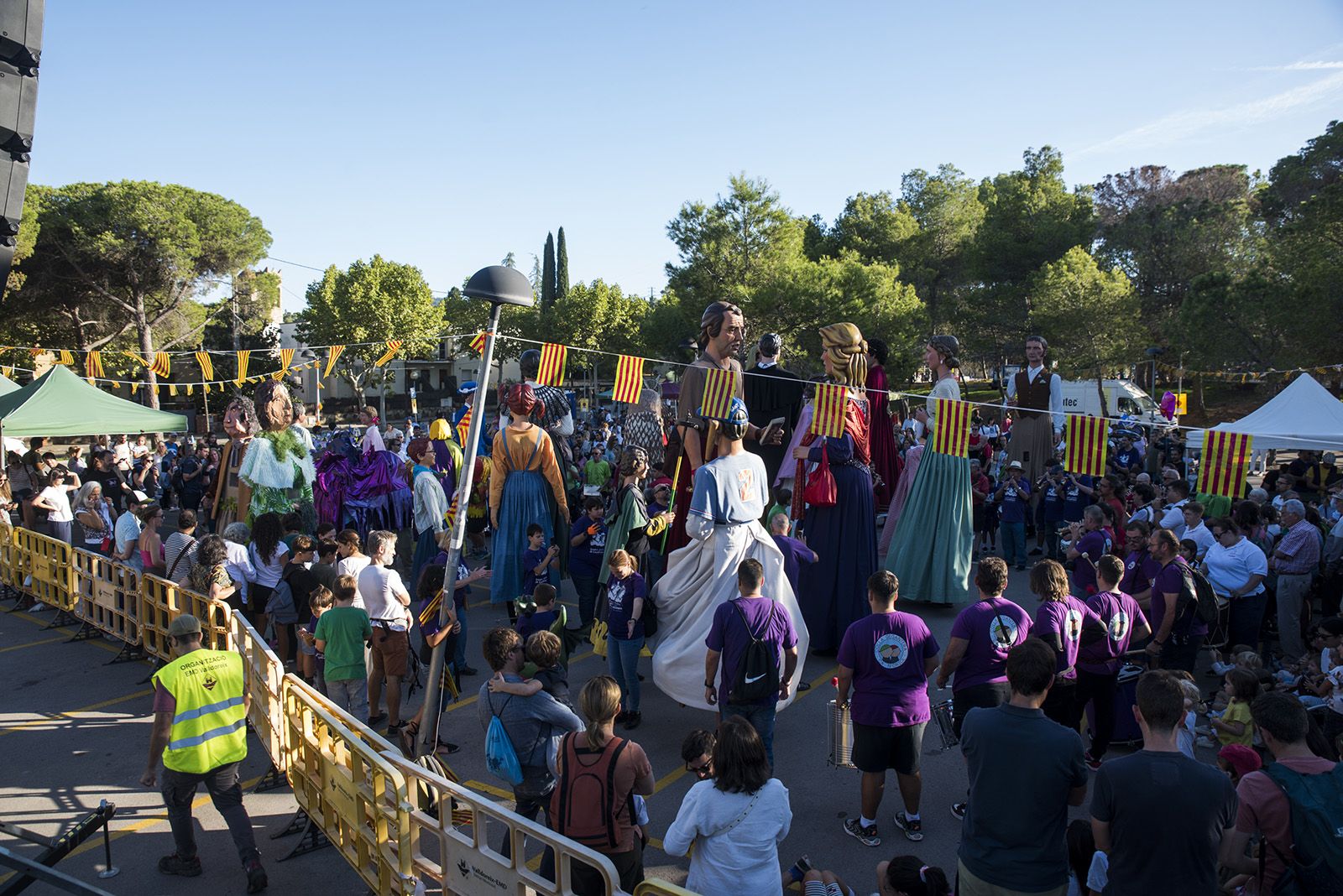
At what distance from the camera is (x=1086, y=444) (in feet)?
23.5

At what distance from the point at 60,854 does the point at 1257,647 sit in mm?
8805

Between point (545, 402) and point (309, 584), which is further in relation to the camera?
point (545, 402)

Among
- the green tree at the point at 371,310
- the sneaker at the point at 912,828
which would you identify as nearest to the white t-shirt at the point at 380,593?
the sneaker at the point at 912,828

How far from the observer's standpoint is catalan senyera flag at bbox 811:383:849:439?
7234mm

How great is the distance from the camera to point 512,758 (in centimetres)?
380

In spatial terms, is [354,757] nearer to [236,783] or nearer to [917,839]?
[236,783]

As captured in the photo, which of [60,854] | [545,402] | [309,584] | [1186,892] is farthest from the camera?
[545,402]

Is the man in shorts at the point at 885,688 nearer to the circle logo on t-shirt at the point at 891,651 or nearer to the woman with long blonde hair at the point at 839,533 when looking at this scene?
the circle logo on t-shirt at the point at 891,651

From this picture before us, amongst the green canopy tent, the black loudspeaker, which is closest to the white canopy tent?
the black loudspeaker

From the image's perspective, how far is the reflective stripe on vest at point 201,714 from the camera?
13.9ft

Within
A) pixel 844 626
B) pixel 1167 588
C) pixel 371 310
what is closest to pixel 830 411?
pixel 844 626

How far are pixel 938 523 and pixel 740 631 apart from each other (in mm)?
4334

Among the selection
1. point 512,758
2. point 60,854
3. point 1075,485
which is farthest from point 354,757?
point 1075,485

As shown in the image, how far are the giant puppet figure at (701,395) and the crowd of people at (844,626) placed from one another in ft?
0.12
